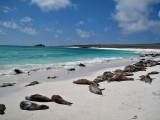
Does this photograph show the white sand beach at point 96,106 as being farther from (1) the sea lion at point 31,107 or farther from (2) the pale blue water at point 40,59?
(2) the pale blue water at point 40,59

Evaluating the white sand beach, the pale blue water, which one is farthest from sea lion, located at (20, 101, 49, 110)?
the pale blue water

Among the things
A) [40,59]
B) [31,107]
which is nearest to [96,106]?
[31,107]

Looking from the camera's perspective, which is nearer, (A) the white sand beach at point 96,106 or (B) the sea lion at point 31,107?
(A) the white sand beach at point 96,106

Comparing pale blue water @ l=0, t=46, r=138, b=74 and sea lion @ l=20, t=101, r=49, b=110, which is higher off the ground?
pale blue water @ l=0, t=46, r=138, b=74

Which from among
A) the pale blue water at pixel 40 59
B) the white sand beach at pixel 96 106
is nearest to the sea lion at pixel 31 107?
the white sand beach at pixel 96 106

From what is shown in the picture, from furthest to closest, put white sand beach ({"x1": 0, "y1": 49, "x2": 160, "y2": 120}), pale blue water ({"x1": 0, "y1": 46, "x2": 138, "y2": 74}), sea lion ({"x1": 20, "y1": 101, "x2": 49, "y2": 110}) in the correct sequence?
pale blue water ({"x1": 0, "y1": 46, "x2": 138, "y2": 74}) → sea lion ({"x1": 20, "y1": 101, "x2": 49, "y2": 110}) → white sand beach ({"x1": 0, "y1": 49, "x2": 160, "y2": 120})

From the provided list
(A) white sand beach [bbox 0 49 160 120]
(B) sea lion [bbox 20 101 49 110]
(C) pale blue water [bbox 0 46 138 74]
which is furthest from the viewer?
(C) pale blue water [bbox 0 46 138 74]

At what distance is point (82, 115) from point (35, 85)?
4181 millimetres

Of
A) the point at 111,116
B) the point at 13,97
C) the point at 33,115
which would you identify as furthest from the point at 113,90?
the point at 13,97

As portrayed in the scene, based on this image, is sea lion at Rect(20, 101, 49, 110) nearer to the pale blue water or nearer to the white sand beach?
the white sand beach

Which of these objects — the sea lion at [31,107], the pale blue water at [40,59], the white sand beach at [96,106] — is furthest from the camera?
the pale blue water at [40,59]

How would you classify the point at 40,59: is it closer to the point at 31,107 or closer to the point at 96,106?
the point at 31,107

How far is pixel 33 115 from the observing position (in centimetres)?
423

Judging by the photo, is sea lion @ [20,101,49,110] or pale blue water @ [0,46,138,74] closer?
sea lion @ [20,101,49,110]
